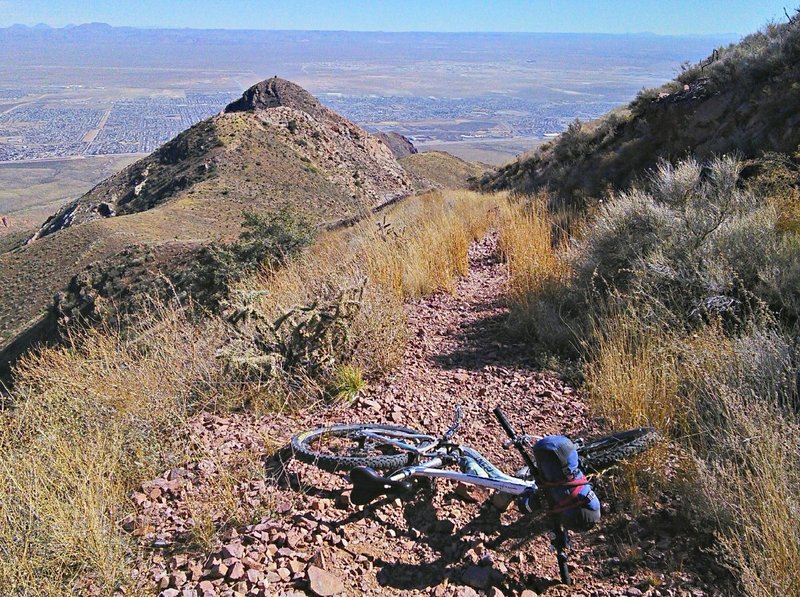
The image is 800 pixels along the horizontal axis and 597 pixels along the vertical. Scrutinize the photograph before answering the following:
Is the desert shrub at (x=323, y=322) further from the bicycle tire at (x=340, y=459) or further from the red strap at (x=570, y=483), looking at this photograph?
the red strap at (x=570, y=483)

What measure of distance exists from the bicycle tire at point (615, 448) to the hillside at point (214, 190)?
19.9 m

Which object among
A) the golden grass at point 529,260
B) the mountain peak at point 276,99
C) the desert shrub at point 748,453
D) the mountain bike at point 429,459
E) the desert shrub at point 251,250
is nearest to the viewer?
the desert shrub at point 748,453

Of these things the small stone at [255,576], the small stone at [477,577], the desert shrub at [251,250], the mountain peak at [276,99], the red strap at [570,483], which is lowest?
the desert shrub at [251,250]

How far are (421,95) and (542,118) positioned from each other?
2712 inches

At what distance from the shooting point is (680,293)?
4.18 metres

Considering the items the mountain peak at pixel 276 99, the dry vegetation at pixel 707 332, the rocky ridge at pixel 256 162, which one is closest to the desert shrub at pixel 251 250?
the dry vegetation at pixel 707 332

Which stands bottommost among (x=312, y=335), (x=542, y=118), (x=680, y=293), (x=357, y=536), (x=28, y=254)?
(x=28, y=254)

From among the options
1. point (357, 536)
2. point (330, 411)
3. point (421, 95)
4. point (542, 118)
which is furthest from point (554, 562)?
point (421, 95)

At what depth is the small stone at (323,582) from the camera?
2.15 meters

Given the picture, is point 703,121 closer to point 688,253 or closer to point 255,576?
point 688,253

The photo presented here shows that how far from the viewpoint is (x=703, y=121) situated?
33.0 ft

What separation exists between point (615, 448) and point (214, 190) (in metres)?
35.7

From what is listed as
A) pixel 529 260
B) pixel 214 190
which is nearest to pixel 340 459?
pixel 529 260

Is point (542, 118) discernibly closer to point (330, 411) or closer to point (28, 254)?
point (28, 254)
